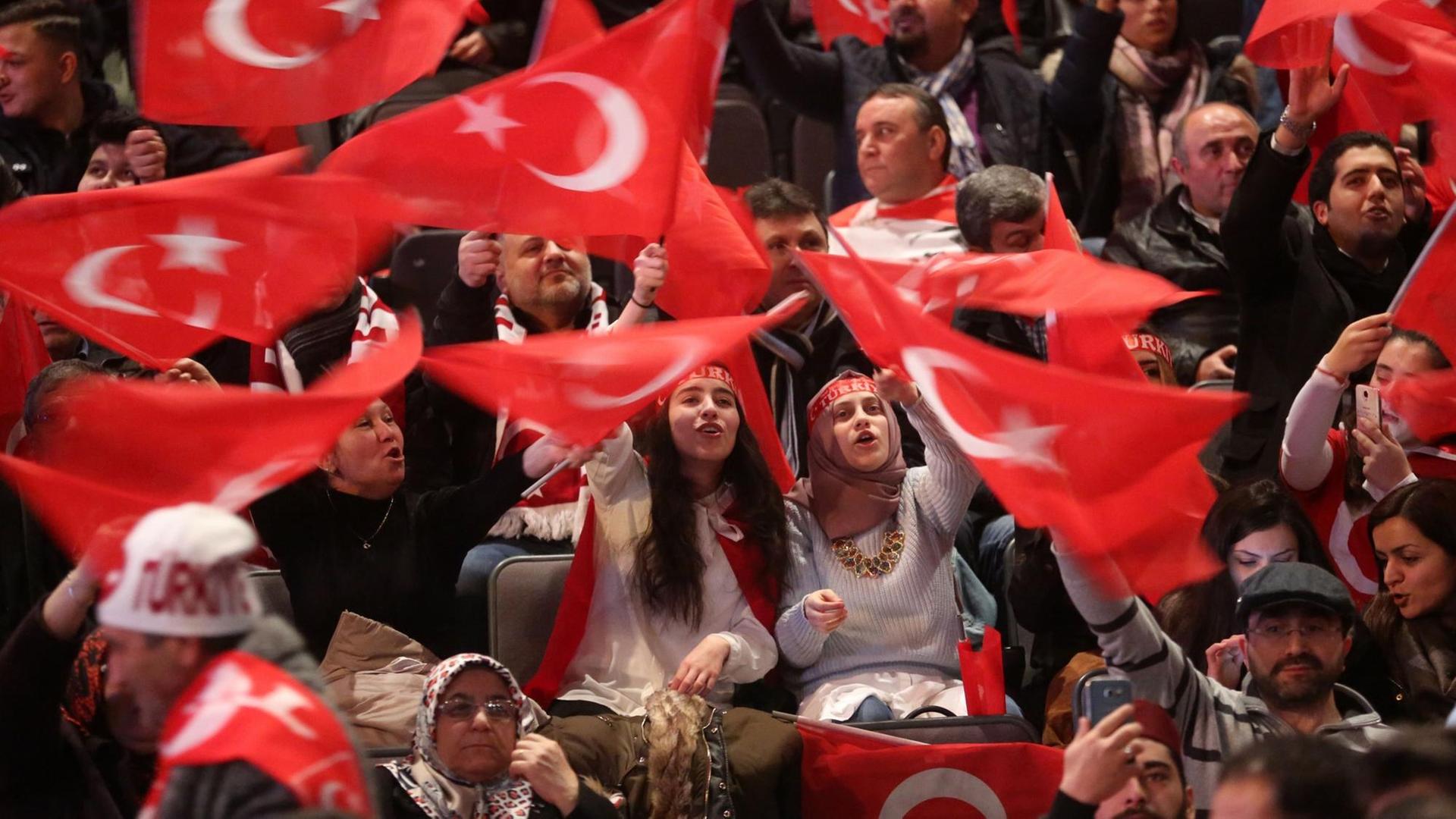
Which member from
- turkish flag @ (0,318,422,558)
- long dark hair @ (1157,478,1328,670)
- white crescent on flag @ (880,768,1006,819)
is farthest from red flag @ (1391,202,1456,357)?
turkish flag @ (0,318,422,558)

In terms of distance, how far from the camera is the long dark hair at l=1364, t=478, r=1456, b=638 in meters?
4.42

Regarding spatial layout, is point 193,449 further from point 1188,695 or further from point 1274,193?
point 1274,193

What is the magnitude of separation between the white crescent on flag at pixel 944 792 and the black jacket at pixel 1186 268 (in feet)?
6.82

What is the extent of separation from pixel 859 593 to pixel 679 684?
0.59m

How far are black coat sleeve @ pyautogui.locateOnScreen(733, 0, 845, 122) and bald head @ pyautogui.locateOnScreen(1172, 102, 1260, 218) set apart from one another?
47.8 inches

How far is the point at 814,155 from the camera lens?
732cm

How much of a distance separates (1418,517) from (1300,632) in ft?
2.29

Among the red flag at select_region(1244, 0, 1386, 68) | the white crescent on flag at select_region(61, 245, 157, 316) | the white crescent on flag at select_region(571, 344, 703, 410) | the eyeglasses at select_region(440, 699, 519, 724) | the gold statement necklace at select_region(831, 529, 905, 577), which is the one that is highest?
the red flag at select_region(1244, 0, 1386, 68)

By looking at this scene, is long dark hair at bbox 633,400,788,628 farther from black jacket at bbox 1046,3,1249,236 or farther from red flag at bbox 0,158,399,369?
black jacket at bbox 1046,3,1249,236

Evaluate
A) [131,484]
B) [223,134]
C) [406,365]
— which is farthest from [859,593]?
[223,134]

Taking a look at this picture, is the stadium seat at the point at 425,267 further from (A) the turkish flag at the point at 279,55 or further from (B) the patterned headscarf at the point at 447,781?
(B) the patterned headscarf at the point at 447,781

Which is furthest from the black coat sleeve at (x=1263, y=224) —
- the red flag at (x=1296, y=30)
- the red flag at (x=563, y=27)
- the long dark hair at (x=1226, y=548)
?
the red flag at (x=563, y=27)

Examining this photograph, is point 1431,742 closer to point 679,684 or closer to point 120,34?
point 679,684

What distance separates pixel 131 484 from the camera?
3.86m
